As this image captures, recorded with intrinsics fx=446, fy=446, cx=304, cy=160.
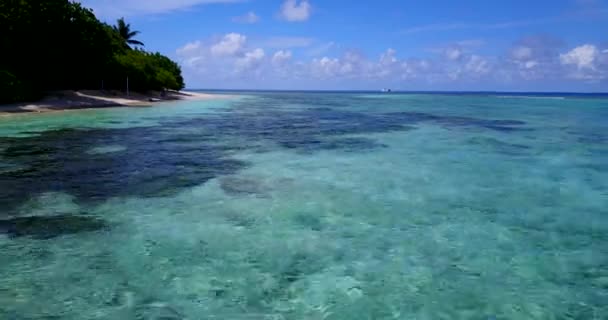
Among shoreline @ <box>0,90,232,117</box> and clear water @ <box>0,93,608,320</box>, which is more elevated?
shoreline @ <box>0,90,232,117</box>

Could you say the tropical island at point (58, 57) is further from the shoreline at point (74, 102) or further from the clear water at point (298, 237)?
the clear water at point (298, 237)

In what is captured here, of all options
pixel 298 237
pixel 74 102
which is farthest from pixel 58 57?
pixel 298 237

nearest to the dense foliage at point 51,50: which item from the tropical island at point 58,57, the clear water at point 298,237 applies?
the tropical island at point 58,57

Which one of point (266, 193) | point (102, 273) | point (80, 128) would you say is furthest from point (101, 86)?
point (102, 273)

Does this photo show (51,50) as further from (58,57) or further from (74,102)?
(74,102)

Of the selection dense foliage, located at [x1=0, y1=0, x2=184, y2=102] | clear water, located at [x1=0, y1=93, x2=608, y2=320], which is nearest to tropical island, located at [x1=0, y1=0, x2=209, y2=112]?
dense foliage, located at [x1=0, y1=0, x2=184, y2=102]

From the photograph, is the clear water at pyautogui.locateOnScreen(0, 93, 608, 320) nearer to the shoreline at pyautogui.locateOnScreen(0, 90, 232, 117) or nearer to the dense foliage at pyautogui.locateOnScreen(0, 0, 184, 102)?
the shoreline at pyautogui.locateOnScreen(0, 90, 232, 117)
